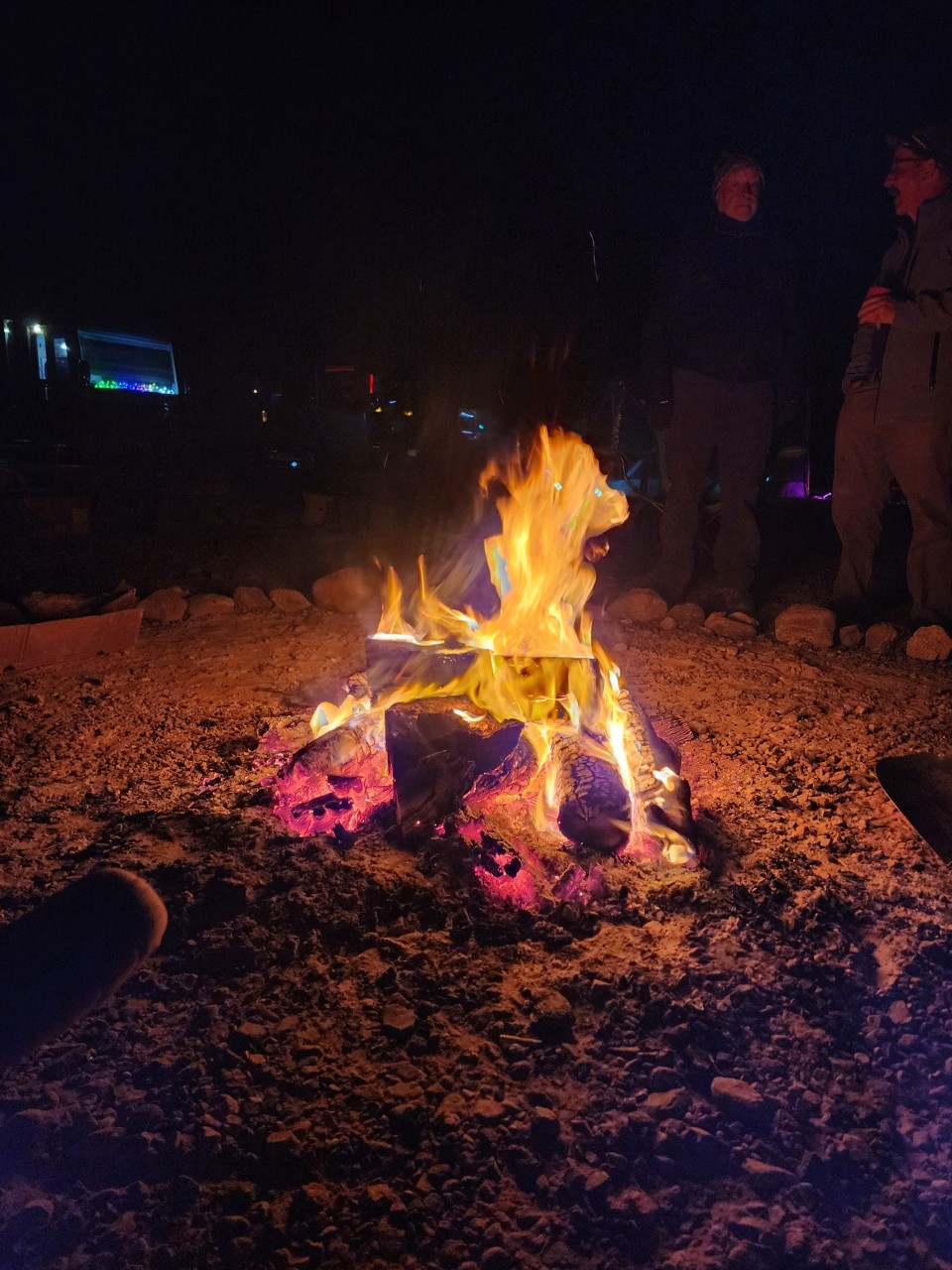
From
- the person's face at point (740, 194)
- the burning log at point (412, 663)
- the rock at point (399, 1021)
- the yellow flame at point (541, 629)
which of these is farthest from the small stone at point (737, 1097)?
the person's face at point (740, 194)

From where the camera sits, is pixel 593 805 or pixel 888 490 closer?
pixel 593 805

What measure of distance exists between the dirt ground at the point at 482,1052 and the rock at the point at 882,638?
173 cm

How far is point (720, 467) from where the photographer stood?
536 centimetres

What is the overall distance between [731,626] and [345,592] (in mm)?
2608

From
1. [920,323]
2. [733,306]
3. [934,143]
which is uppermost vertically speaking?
[934,143]

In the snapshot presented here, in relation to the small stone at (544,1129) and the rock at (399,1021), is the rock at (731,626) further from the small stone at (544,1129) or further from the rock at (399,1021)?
the small stone at (544,1129)

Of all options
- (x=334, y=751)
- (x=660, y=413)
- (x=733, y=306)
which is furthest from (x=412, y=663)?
(x=733, y=306)

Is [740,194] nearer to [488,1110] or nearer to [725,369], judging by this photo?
[725,369]

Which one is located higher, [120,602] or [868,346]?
[868,346]

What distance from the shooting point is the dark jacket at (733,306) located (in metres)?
4.87

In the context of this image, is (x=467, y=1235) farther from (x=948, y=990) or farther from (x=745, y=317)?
(x=745, y=317)

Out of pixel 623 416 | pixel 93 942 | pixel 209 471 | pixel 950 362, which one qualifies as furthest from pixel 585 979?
pixel 209 471

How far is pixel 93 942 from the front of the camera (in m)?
1.95

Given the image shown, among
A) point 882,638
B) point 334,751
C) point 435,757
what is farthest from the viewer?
point 882,638
